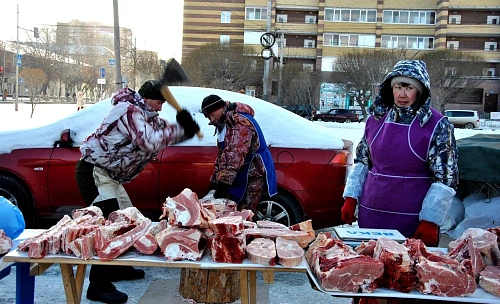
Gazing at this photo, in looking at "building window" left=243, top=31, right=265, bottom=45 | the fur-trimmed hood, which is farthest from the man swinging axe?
"building window" left=243, top=31, right=265, bottom=45

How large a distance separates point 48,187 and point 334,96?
147ft

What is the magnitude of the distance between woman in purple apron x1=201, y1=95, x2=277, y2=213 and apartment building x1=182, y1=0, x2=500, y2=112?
150ft

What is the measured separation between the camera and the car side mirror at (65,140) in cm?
511

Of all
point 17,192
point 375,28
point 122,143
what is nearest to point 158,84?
point 122,143

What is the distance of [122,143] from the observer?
3.62 m

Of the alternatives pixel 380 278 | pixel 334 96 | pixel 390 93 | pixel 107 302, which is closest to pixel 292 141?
pixel 390 93

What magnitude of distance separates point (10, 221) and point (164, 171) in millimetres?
2260

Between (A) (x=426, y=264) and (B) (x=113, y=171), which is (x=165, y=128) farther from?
(A) (x=426, y=264)

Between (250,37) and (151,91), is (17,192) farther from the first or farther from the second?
(250,37)

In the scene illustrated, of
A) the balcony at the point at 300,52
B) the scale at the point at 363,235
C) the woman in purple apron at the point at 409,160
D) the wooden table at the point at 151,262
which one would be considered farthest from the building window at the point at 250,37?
the wooden table at the point at 151,262

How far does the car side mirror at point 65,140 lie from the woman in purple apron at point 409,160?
3305 millimetres

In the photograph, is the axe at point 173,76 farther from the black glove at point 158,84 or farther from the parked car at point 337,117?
the parked car at point 337,117

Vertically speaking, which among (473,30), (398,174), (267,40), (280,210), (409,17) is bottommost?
(280,210)

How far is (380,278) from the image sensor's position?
2.42m
